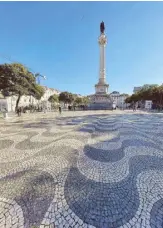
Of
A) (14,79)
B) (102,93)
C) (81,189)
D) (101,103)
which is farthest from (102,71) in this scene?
(81,189)

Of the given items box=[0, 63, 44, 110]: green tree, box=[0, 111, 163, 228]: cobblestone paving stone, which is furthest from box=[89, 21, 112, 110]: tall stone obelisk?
box=[0, 111, 163, 228]: cobblestone paving stone

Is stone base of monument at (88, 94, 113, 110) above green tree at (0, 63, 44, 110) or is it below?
below

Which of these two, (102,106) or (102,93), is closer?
(102,106)

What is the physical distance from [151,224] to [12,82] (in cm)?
2647

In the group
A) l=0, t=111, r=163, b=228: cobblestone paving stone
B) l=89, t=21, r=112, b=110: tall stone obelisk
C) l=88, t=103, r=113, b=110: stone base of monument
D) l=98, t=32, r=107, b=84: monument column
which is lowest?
Result: l=0, t=111, r=163, b=228: cobblestone paving stone

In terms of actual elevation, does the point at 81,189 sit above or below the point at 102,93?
below

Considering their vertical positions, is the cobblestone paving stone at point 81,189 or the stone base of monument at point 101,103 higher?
the stone base of monument at point 101,103

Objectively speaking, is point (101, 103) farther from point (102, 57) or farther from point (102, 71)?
point (102, 57)

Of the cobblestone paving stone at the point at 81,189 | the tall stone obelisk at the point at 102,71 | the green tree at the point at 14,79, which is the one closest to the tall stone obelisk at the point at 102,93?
the tall stone obelisk at the point at 102,71

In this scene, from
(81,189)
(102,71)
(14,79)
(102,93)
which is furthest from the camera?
(102,71)

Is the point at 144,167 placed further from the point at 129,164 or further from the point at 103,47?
the point at 103,47

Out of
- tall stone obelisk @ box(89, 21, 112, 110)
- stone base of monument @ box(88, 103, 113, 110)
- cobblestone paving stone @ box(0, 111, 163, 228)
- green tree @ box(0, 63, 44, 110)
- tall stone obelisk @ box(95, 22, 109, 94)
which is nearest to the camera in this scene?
cobblestone paving stone @ box(0, 111, 163, 228)

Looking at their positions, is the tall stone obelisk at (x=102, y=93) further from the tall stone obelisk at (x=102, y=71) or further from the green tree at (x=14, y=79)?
the green tree at (x=14, y=79)

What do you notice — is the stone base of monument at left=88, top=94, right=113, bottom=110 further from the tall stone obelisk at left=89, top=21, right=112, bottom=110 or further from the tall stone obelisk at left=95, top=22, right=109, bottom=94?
the tall stone obelisk at left=95, top=22, right=109, bottom=94
